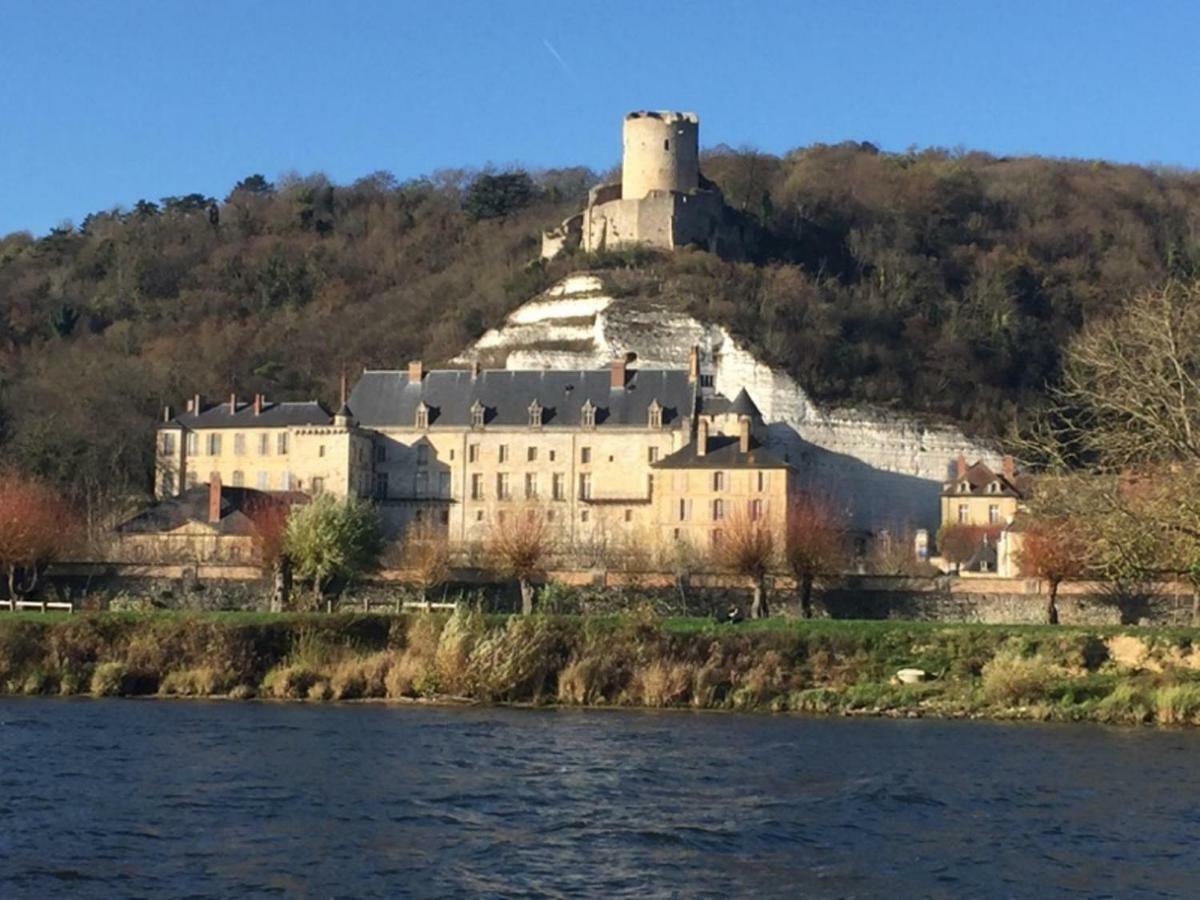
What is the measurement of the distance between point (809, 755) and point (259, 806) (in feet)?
26.7

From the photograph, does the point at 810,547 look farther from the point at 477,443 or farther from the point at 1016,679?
the point at 477,443

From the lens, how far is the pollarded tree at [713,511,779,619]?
141 ft

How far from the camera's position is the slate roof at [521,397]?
6100cm

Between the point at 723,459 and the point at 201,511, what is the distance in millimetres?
15420

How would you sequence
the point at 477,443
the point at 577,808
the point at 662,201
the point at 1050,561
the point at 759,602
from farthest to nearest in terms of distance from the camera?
the point at 662,201 → the point at 477,443 → the point at 759,602 → the point at 1050,561 → the point at 577,808

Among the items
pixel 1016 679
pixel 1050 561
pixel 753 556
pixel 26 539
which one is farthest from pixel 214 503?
pixel 1016 679

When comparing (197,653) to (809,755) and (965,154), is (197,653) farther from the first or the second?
(965,154)

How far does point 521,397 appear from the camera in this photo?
204 feet

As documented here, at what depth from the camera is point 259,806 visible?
792 inches

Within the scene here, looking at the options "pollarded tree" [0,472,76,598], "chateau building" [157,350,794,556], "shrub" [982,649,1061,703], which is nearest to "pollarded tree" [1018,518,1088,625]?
"shrub" [982,649,1061,703]

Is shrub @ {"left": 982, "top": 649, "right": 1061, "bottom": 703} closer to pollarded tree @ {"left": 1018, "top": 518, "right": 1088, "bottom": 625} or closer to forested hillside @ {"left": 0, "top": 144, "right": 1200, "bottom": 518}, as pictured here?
pollarded tree @ {"left": 1018, "top": 518, "right": 1088, "bottom": 625}

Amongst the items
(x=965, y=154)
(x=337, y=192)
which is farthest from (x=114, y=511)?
(x=965, y=154)

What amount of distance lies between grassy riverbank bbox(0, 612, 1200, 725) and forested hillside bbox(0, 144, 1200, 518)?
96.8 feet

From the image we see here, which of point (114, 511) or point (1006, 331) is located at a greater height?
point (1006, 331)
